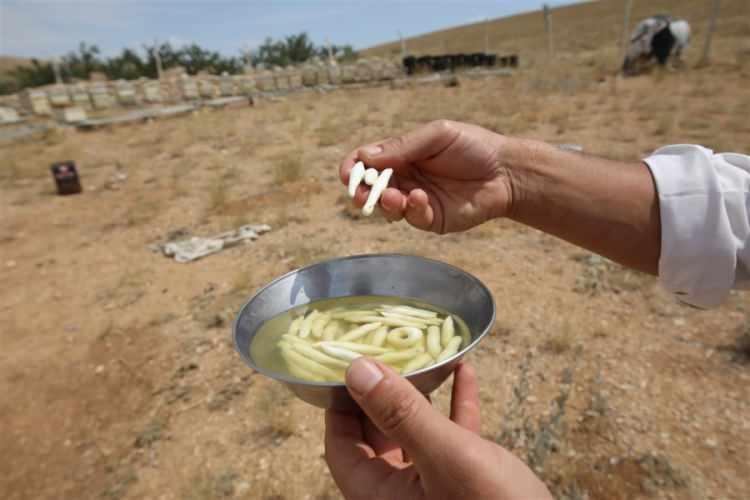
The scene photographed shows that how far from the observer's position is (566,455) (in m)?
2.64

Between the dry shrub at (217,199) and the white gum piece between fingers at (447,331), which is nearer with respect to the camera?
the white gum piece between fingers at (447,331)

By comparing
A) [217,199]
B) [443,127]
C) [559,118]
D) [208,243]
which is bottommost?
[208,243]

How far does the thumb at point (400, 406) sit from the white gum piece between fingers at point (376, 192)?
838 millimetres

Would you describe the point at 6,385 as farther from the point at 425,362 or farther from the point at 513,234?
the point at 513,234

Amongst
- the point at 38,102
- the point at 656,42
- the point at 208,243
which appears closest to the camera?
the point at 208,243

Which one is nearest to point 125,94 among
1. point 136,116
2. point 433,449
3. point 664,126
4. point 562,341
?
point 136,116

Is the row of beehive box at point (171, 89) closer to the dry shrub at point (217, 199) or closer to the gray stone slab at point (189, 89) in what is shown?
the gray stone slab at point (189, 89)

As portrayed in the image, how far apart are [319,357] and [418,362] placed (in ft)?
1.02

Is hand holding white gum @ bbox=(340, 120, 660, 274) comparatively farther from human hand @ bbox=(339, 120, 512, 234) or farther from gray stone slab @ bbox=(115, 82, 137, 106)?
gray stone slab @ bbox=(115, 82, 137, 106)

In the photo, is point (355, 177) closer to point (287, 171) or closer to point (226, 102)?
point (287, 171)

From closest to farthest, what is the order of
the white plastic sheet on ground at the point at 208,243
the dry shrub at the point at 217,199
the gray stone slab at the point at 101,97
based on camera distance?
the white plastic sheet on ground at the point at 208,243 < the dry shrub at the point at 217,199 < the gray stone slab at the point at 101,97

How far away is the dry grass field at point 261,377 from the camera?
271 cm

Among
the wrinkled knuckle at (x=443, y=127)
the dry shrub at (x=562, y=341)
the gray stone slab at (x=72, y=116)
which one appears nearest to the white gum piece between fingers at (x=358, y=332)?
the wrinkled knuckle at (x=443, y=127)

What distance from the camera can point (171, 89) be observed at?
1708 centimetres
